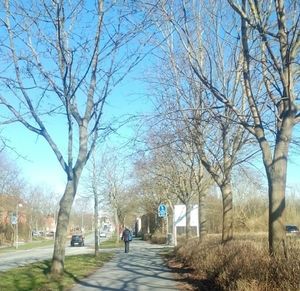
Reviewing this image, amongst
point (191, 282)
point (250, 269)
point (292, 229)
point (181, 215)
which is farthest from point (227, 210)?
point (292, 229)

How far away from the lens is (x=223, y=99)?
44.3 feet

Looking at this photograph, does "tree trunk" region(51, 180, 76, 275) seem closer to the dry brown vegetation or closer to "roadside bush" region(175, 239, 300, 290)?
the dry brown vegetation

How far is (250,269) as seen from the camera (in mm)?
11008

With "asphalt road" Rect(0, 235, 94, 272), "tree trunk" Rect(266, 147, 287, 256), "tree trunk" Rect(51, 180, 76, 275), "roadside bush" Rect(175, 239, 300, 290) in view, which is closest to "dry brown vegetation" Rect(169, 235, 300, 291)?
"roadside bush" Rect(175, 239, 300, 290)

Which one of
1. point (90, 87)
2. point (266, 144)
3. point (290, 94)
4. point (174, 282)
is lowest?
point (174, 282)

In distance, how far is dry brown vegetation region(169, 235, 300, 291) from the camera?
31.1ft

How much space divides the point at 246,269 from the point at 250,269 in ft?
0.88

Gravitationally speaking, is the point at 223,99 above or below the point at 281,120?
above

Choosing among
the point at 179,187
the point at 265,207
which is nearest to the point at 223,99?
the point at 179,187

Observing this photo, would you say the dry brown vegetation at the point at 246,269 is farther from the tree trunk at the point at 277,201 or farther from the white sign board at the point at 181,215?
the white sign board at the point at 181,215

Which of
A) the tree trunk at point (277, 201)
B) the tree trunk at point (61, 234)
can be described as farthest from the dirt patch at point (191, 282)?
the tree trunk at point (61, 234)

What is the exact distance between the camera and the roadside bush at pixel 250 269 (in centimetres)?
941

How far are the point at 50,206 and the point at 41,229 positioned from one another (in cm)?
1949

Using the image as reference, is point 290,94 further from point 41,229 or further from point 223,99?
point 41,229
